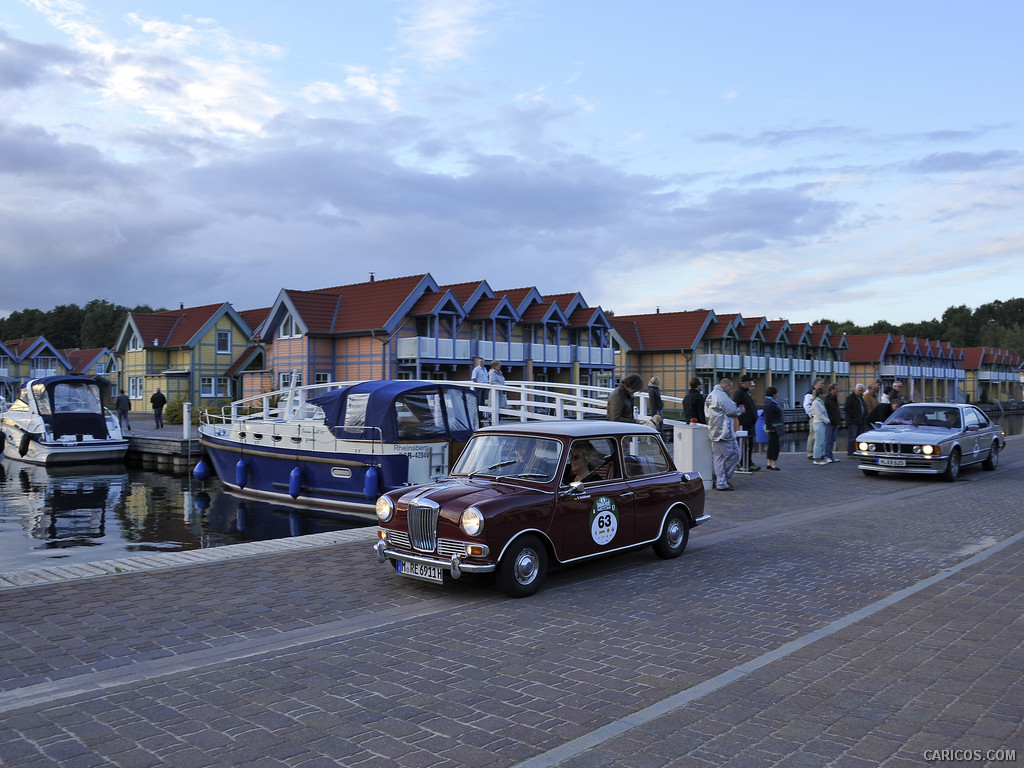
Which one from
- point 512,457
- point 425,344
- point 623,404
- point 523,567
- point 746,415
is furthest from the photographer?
point 425,344

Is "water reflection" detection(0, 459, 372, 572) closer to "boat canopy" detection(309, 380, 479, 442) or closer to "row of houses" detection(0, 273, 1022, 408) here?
"boat canopy" detection(309, 380, 479, 442)

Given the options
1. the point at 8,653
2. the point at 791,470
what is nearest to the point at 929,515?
the point at 791,470

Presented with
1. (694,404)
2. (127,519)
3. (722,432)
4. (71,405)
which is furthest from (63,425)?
(722,432)

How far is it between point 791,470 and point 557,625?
13735mm

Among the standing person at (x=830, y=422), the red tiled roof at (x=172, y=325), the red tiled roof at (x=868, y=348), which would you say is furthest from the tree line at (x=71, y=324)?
the standing person at (x=830, y=422)

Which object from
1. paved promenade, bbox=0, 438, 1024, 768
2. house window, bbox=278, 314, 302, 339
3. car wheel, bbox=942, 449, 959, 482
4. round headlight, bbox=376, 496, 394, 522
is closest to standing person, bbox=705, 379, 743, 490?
car wheel, bbox=942, 449, 959, 482

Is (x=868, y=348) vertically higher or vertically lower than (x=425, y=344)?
higher

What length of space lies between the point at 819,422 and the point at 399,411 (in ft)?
34.8

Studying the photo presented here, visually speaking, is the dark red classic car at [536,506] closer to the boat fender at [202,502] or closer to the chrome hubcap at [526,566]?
the chrome hubcap at [526,566]

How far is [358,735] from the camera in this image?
432cm

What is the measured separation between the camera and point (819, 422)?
20156mm

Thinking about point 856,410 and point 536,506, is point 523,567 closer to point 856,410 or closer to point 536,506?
point 536,506

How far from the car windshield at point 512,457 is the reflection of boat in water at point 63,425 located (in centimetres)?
2481

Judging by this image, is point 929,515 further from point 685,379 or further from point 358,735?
point 685,379
